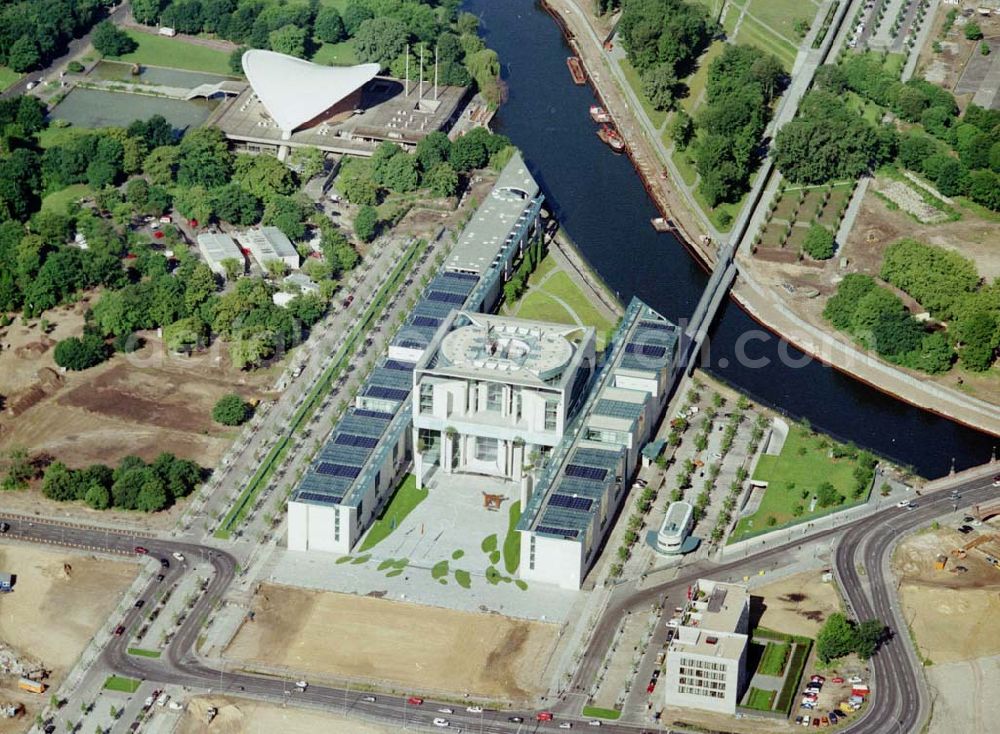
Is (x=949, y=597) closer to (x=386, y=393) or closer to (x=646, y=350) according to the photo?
(x=646, y=350)

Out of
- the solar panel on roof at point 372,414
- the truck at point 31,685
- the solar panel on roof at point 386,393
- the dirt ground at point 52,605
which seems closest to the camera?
the truck at point 31,685

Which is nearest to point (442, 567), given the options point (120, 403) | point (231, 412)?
point (231, 412)

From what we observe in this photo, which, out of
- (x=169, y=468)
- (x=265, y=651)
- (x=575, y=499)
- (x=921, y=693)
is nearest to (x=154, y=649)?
(x=265, y=651)

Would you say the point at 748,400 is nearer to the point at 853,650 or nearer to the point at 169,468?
the point at 853,650

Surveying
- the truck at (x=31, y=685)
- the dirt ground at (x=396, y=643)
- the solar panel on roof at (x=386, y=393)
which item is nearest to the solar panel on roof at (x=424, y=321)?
the solar panel on roof at (x=386, y=393)

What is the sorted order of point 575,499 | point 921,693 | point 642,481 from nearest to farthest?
1. point 921,693
2. point 575,499
3. point 642,481

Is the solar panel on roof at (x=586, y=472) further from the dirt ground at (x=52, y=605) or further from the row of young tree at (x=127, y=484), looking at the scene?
the dirt ground at (x=52, y=605)

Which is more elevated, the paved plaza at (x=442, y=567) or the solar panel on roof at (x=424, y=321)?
the solar panel on roof at (x=424, y=321)
